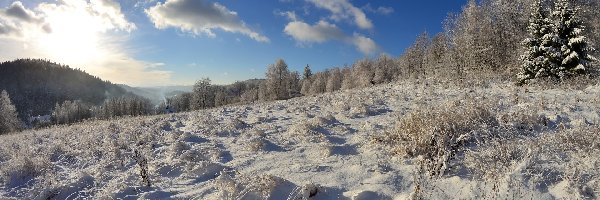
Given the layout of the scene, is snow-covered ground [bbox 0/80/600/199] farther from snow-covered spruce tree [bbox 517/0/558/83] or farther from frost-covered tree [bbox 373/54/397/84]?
frost-covered tree [bbox 373/54/397/84]

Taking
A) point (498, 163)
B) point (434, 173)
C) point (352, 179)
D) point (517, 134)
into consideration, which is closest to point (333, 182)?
point (352, 179)

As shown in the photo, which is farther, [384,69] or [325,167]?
[384,69]

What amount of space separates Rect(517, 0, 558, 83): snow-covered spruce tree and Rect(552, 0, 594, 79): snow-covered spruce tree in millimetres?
515

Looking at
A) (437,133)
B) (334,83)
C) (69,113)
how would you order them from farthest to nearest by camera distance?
(69,113), (334,83), (437,133)

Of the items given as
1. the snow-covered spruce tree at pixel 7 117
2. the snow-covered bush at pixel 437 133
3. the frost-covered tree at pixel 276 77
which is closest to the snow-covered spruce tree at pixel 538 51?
the snow-covered bush at pixel 437 133

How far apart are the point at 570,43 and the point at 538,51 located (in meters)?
2.23

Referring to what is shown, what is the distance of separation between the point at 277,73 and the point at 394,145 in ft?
229

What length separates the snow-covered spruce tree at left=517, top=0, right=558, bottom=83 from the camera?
2172 cm

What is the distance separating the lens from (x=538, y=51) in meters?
22.9

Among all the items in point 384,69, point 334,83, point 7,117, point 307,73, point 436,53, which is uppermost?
point 307,73

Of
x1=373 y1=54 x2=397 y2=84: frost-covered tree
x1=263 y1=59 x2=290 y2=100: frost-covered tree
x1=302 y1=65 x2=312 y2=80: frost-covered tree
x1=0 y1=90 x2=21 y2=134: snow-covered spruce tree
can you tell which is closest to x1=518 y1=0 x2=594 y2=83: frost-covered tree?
x1=263 y1=59 x2=290 y2=100: frost-covered tree

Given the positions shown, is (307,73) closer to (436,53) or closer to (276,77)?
(276,77)

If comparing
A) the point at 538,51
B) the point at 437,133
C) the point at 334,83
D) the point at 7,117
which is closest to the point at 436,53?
the point at 538,51

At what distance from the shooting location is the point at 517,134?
270 inches
